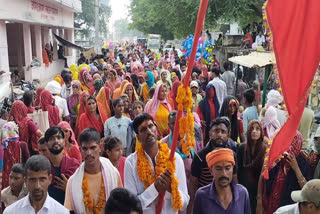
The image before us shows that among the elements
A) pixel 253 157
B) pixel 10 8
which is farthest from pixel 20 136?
pixel 10 8

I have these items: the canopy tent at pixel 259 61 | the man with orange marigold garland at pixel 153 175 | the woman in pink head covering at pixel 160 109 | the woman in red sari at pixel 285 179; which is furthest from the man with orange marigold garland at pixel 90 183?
the canopy tent at pixel 259 61

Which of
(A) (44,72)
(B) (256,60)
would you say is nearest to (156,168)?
(B) (256,60)

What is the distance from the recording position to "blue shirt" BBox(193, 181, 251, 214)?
2.93m

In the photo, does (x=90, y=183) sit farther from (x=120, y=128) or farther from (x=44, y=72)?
(x=44, y=72)

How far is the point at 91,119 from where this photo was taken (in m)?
5.81

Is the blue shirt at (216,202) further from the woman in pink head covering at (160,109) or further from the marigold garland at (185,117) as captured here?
the woman in pink head covering at (160,109)

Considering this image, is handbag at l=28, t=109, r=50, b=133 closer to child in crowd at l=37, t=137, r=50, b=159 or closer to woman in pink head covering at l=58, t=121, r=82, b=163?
woman in pink head covering at l=58, t=121, r=82, b=163

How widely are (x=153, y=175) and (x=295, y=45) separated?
1472 mm

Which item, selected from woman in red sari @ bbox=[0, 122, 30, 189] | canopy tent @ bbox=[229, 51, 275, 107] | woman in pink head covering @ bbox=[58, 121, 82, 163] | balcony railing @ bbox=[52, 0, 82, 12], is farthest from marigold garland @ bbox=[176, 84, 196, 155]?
balcony railing @ bbox=[52, 0, 82, 12]

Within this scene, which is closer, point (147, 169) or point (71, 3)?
point (147, 169)

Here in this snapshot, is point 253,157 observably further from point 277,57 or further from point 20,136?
point 20,136

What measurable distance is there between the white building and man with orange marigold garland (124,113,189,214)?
1115cm

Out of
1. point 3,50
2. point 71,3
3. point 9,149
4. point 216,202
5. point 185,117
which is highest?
point 71,3

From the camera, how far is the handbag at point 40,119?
556 cm
